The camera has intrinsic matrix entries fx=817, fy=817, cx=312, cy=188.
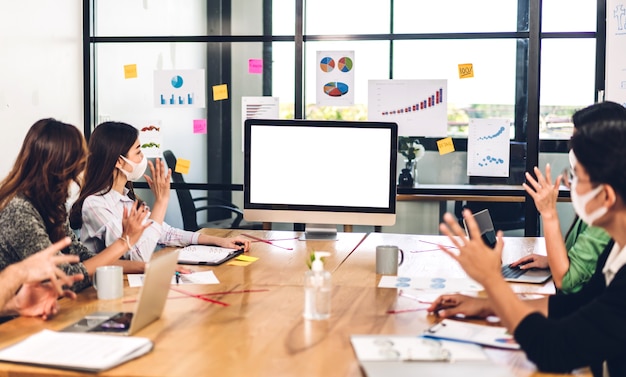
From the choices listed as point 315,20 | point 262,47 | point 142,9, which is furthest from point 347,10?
point 142,9

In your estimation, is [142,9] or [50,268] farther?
[142,9]

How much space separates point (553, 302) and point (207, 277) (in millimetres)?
1065

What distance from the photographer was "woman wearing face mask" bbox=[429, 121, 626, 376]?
1656mm

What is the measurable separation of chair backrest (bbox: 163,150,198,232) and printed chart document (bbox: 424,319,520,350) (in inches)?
121

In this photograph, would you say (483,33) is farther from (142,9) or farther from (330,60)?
(142,9)

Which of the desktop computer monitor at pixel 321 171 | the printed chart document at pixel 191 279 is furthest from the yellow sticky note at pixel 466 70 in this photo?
the printed chart document at pixel 191 279

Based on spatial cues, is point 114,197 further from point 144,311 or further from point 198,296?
point 144,311

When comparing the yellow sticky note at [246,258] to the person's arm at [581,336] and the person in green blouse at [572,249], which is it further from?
the person's arm at [581,336]

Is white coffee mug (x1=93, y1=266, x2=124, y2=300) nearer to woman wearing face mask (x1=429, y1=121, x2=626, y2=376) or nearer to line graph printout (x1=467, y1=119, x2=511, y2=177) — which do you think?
woman wearing face mask (x1=429, y1=121, x2=626, y2=376)

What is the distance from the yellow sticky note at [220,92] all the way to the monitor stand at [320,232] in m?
1.69

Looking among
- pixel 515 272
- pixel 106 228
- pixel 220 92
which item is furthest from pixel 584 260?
pixel 220 92

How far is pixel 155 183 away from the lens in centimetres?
318

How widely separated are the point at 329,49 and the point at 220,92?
705mm

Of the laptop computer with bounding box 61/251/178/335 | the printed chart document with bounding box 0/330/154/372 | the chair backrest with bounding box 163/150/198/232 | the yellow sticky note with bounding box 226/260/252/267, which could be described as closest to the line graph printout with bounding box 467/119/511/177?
the chair backrest with bounding box 163/150/198/232
